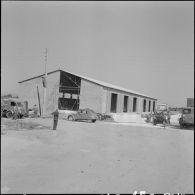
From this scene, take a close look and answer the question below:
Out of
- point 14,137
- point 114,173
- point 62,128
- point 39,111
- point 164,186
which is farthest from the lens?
point 39,111

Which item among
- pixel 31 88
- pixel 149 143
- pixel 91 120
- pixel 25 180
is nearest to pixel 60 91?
pixel 31 88

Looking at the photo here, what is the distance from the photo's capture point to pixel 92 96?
70.0 feet

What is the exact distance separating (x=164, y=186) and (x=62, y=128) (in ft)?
27.9

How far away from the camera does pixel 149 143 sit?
13805 mm

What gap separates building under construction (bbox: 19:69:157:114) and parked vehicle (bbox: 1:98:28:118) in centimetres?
80

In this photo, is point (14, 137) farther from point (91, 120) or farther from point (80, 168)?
point (91, 120)

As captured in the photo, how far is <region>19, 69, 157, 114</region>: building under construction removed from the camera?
59.1 ft

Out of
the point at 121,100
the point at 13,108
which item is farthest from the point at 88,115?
the point at 13,108

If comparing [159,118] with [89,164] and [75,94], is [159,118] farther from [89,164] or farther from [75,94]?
[89,164]

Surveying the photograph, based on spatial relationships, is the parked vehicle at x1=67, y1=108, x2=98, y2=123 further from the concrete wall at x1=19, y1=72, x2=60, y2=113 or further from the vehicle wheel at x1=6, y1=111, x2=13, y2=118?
the vehicle wheel at x1=6, y1=111, x2=13, y2=118

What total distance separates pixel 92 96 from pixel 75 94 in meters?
3.16

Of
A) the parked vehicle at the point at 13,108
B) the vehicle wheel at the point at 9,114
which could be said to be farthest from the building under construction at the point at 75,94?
the vehicle wheel at the point at 9,114

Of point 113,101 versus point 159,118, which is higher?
point 113,101

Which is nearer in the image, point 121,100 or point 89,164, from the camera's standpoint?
point 89,164
